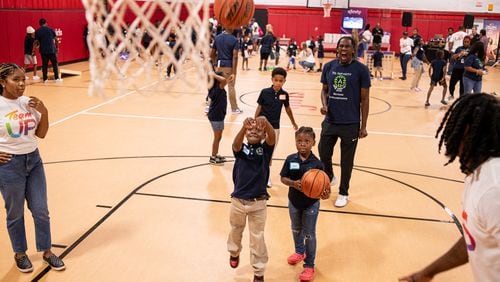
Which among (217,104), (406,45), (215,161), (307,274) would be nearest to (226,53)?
(217,104)

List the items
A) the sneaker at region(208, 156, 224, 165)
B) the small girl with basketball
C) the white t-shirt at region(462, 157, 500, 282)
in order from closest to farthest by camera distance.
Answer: the white t-shirt at region(462, 157, 500, 282), the small girl with basketball, the sneaker at region(208, 156, 224, 165)

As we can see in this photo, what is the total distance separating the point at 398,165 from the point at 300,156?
11.8 feet

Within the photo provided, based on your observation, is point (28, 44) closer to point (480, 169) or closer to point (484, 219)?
point (480, 169)

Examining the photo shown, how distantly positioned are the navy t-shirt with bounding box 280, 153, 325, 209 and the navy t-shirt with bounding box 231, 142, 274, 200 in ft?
0.81

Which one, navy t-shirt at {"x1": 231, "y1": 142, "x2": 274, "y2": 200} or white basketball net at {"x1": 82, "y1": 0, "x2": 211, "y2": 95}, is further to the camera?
navy t-shirt at {"x1": 231, "y1": 142, "x2": 274, "y2": 200}

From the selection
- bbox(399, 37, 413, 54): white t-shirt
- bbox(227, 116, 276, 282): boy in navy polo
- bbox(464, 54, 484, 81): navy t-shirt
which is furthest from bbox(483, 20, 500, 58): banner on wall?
bbox(227, 116, 276, 282): boy in navy polo

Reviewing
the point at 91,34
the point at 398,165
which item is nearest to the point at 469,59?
the point at 398,165

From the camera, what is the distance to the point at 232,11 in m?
4.45

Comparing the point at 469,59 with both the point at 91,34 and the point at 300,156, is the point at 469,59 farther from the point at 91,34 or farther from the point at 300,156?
the point at 91,34

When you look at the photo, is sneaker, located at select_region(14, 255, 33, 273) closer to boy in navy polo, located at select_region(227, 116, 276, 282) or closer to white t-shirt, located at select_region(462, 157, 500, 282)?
boy in navy polo, located at select_region(227, 116, 276, 282)

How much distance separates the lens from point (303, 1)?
2717 cm

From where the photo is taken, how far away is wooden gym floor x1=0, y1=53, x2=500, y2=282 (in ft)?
13.7

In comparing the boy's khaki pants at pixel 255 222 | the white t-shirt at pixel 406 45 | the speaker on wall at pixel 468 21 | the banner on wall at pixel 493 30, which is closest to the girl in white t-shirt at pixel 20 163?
the boy's khaki pants at pixel 255 222

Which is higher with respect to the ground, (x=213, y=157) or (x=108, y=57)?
(x=108, y=57)
